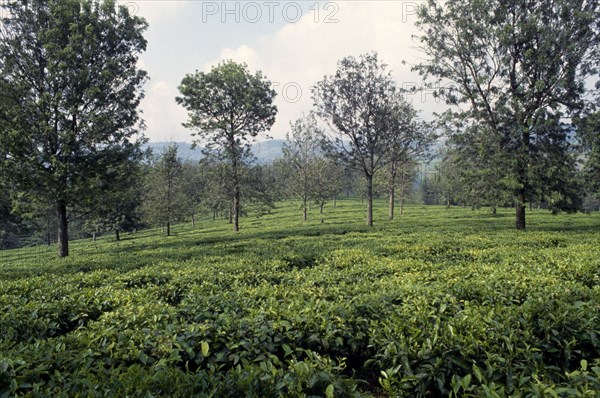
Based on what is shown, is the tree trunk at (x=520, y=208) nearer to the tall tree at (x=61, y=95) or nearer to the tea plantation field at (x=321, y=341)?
the tea plantation field at (x=321, y=341)

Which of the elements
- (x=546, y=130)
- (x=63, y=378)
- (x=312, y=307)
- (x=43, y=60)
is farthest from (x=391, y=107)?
(x=63, y=378)

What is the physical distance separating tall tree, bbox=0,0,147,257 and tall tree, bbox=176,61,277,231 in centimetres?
1181

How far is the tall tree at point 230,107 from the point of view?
110 feet

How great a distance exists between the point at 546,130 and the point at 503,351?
934 inches

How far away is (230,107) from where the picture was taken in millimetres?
34469

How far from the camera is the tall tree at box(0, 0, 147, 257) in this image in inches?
760

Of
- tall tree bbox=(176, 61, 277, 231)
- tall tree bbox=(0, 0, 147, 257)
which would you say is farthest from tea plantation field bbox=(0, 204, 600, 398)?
tall tree bbox=(176, 61, 277, 231)

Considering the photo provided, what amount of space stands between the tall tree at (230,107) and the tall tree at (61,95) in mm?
11807

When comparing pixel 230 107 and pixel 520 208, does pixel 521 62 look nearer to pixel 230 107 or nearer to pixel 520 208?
pixel 520 208

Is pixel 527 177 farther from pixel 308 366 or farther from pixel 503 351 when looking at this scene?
pixel 308 366

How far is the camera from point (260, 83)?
3462 cm

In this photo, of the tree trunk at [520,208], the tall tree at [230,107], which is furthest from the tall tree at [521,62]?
the tall tree at [230,107]

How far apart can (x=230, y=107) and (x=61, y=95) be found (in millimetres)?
16895

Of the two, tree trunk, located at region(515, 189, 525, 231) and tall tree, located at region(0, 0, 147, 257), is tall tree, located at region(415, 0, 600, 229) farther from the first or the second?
tall tree, located at region(0, 0, 147, 257)
